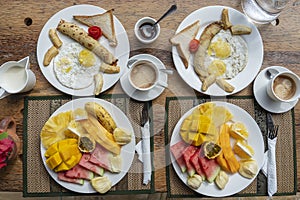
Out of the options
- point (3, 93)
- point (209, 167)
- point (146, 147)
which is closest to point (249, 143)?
point (209, 167)

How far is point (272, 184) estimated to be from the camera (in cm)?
157

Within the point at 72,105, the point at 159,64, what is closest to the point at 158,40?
the point at 159,64

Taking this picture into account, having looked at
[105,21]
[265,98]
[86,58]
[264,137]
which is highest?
[105,21]

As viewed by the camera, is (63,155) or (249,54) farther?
(249,54)

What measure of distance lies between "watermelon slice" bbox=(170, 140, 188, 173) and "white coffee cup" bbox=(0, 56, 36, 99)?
0.56m

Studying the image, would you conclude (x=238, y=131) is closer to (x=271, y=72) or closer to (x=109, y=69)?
(x=271, y=72)

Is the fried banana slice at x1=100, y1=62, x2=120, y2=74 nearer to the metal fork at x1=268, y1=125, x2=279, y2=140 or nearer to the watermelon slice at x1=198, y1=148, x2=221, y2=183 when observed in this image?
the watermelon slice at x1=198, y1=148, x2=221, y2=183

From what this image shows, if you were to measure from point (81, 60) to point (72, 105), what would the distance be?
0.55ft

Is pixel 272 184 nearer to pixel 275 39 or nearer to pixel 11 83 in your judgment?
pixel 275 39

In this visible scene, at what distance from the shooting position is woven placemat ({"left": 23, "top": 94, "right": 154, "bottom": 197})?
60.7 inches

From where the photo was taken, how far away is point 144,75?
155 cm

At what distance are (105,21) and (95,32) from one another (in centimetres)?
5

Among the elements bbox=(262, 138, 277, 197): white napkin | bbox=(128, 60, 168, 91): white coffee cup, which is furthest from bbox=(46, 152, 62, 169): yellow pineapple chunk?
bbox=(262, 138, 277, 197): white napkin

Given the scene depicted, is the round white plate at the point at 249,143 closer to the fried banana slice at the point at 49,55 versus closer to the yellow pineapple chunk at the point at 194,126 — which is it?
the yellow pineapple chunk at the point at 194,126
